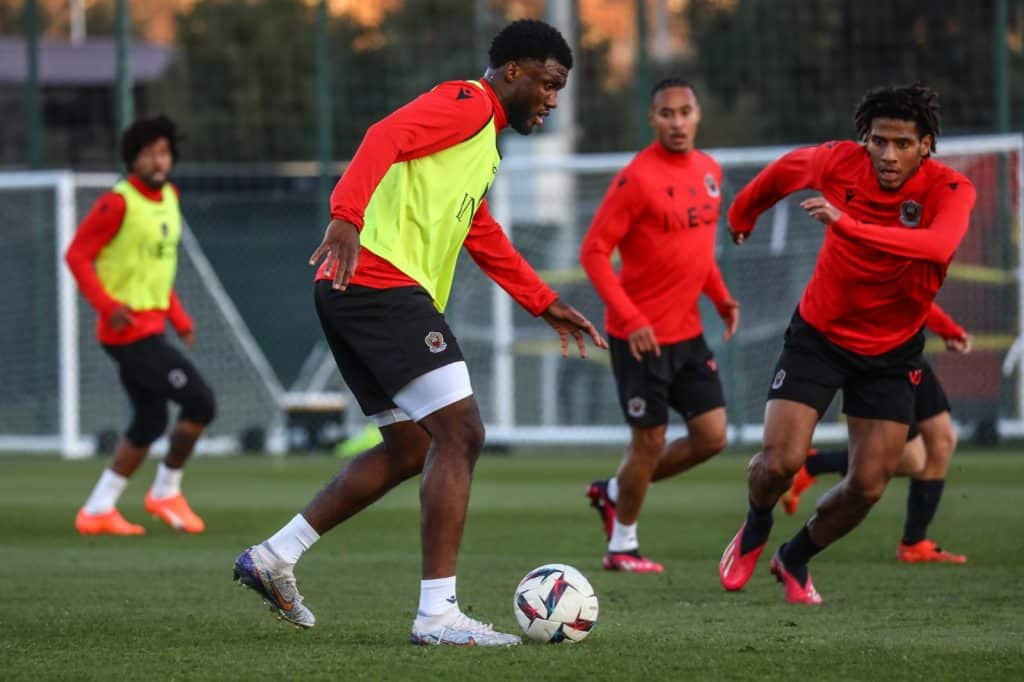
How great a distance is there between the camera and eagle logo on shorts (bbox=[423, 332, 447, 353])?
20.3ft

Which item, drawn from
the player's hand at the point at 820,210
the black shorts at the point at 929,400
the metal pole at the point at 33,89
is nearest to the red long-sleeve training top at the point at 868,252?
the player's hand at the point at 820,210

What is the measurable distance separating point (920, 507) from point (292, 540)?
4.11 meters

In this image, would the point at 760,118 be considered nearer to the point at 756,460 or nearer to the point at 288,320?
the point at 288,320

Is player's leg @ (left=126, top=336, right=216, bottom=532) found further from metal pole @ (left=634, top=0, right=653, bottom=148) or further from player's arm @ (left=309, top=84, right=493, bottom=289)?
metal pole @ (left=634, top=0, right=653, bottom=148)

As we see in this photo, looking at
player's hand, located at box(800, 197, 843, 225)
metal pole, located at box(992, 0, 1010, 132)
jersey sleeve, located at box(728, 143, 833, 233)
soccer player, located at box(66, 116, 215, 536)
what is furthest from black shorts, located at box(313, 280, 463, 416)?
metal pole, located at box(992, 0, 1010, 132)

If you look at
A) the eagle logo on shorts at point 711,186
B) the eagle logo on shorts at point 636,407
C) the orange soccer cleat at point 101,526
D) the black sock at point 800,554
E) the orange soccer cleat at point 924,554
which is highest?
the eagle logo on shorts at point 711,186

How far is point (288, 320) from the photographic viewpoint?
24438mm

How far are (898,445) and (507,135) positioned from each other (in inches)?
633

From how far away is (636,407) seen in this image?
9.56m

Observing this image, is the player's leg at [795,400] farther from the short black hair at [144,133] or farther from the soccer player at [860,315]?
the short black hair at [144,133]

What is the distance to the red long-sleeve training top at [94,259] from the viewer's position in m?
11.3

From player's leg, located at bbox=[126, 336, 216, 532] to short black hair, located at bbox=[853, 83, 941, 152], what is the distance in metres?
5.51

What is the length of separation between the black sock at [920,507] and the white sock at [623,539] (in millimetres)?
1426

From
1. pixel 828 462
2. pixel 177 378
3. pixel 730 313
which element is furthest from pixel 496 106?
pixel 177 378
